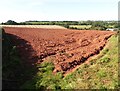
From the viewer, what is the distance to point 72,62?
70.6 feet

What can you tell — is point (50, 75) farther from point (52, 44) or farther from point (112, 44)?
point (52, 44)

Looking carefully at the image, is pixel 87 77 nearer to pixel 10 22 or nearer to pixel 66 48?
pixel 66 48

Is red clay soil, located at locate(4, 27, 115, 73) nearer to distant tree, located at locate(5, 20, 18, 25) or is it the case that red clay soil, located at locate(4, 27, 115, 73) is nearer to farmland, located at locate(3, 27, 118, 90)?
farmland, located at locate(3, 27, 118, 90)

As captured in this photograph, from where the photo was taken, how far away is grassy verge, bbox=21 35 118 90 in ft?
56.9

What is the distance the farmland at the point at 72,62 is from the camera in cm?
1797

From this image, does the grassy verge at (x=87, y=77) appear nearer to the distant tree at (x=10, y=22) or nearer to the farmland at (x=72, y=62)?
the farmland at (x=72, y=62)

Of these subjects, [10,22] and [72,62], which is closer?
[72,62]

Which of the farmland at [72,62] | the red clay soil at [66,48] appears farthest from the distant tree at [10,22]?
the farmland at [72,62]

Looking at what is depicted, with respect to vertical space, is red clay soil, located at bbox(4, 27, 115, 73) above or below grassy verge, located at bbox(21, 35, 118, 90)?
above

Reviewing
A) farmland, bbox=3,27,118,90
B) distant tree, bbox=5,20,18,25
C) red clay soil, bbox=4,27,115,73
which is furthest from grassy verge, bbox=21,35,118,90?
distant tree, bbox=5,20,18,25

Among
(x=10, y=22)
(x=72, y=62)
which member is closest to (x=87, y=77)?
(x=72, y=62)

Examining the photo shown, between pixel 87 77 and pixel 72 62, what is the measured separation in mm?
3326

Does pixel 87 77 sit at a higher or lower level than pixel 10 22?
lower

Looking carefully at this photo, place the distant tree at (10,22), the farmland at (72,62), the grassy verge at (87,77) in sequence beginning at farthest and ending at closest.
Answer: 1. the distant tree at (10,22)
2. the farmland at (72,62)
3. the grassy verge at (87,77)
